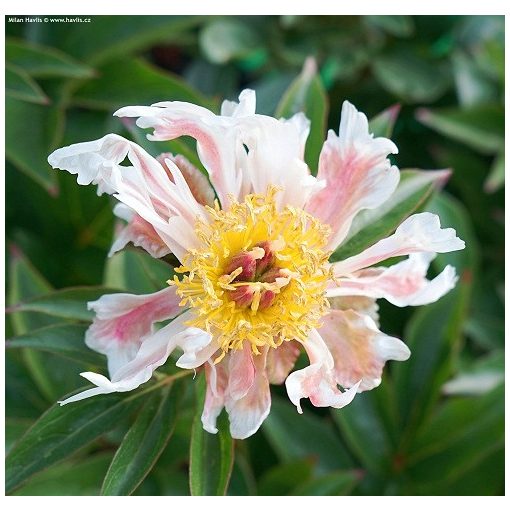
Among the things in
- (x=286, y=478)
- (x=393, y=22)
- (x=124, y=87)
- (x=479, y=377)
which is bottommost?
(x=286, y=478)

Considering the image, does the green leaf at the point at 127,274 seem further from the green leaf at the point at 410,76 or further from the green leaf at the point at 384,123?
the green leaf at the point at 410,76

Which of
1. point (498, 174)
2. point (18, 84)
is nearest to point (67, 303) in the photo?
point (18, 84)

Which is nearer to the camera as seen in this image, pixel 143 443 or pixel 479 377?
pixel 143 443

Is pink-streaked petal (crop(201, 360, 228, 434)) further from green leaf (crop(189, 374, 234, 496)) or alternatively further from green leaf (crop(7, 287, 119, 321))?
green leaf (crop(7, 287, 119, 321))

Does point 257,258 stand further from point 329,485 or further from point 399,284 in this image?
point 329,485

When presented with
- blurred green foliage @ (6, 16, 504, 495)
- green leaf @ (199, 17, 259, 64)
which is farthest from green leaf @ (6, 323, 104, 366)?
green leaf @ (199, 17, 259, 64)

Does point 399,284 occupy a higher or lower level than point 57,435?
higher

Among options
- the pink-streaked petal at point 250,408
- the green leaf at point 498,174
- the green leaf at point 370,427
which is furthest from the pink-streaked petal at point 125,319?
the green leaf at point 498,174
